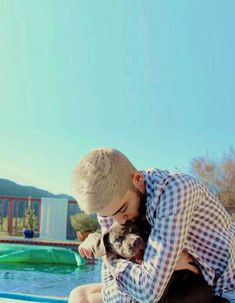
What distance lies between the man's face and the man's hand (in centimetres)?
15

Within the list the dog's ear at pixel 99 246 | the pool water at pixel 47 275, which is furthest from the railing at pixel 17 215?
the dog's ear at pixel 99 246

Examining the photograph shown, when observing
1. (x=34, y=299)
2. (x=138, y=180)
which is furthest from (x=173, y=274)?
(x=34, y=299)

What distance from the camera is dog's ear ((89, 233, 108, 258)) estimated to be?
131 centimetres

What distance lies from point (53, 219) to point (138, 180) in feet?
37.4

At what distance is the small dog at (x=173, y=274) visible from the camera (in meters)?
1.24

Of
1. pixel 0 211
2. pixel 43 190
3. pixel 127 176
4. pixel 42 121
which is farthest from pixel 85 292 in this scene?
pixel 43 190

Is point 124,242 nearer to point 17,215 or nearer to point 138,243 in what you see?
point 138,243

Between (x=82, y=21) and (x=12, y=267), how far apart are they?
7705mm

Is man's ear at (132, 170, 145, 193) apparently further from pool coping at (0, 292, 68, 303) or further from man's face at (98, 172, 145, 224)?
pool coping at (0, 292, 68, 303)

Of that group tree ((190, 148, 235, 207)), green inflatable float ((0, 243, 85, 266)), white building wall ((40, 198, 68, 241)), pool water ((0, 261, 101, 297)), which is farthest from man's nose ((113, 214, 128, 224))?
tree ((190, 148, 235, 207))

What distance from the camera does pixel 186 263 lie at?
1.27 meters

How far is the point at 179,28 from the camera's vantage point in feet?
45.3

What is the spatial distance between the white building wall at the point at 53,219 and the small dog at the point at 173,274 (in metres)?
11.1

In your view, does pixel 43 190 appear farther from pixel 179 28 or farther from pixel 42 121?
pixel 179 28
